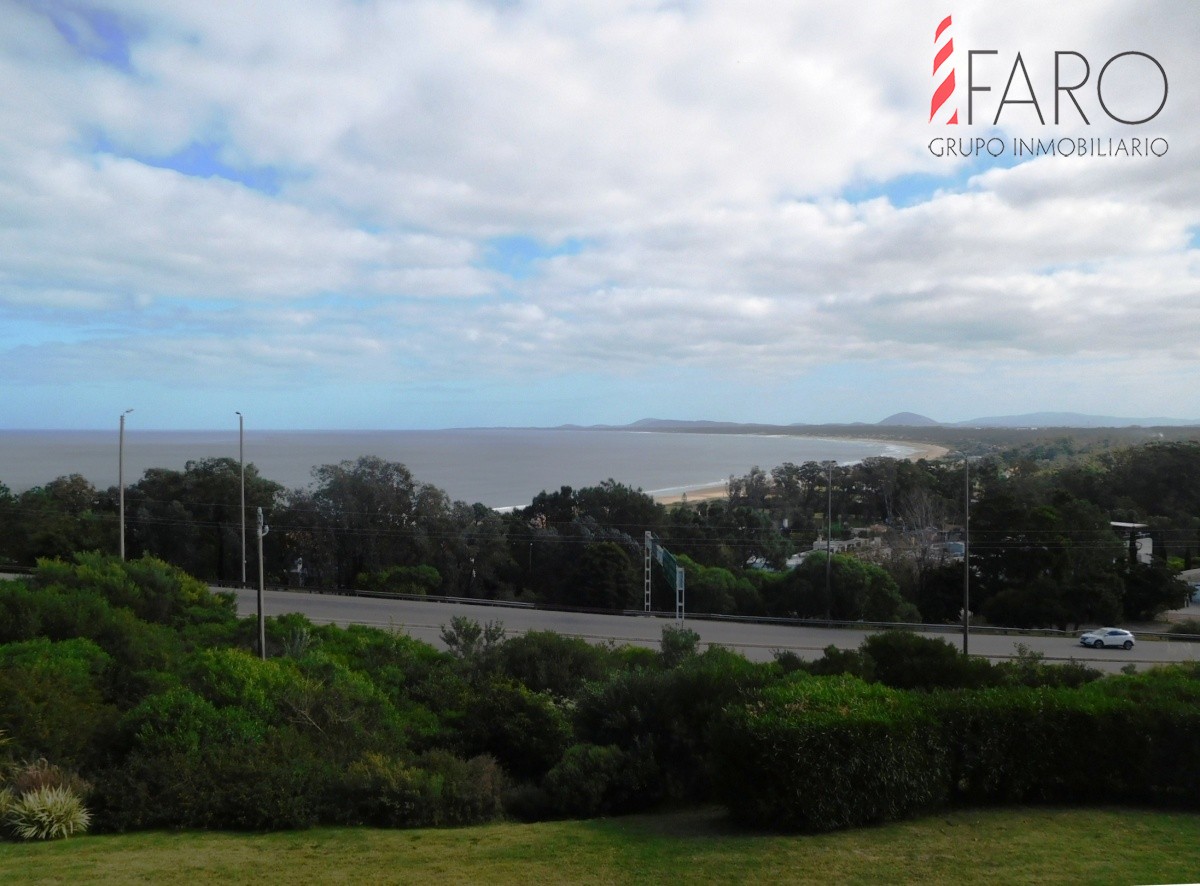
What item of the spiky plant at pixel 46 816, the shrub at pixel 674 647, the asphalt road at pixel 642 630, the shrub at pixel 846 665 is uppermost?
the shrub at pixel 846 665

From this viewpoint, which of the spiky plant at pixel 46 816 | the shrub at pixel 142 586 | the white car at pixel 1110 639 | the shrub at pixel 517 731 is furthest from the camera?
the white car at pixel 1110 639

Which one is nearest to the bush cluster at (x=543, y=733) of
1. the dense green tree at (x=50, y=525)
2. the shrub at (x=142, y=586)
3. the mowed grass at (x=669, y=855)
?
the mowed grass at (x=669, y=855)

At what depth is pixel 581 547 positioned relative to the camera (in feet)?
105

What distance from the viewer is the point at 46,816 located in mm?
6914

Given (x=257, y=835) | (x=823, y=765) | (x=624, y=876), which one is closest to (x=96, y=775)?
(x=257, y=835)

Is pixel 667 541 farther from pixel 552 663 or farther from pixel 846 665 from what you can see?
pixel 846 665

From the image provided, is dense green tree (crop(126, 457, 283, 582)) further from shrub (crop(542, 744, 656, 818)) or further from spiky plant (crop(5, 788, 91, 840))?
shrub (crop(542, 744, 656, 818))

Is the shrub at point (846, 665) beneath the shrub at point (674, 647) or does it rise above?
above

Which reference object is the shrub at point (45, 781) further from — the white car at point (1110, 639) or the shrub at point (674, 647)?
the white car at point (1110, 639)

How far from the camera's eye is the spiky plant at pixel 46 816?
6887 mm

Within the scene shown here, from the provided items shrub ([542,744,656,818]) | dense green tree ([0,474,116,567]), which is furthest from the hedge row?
dense green tree ([0,474,116,567])

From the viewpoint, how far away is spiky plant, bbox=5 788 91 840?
6887 mm

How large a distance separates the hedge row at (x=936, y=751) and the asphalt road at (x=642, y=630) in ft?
34.1

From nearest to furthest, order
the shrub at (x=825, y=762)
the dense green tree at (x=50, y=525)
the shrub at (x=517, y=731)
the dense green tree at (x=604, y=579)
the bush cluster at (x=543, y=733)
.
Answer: the shrub at (x=825, y=762), the bush cluster at (x=543, y=733), the shrub at (x=517, y=731), the dense green tree at (x=604, y=579), the dense green tree at (x=50, y=525)
